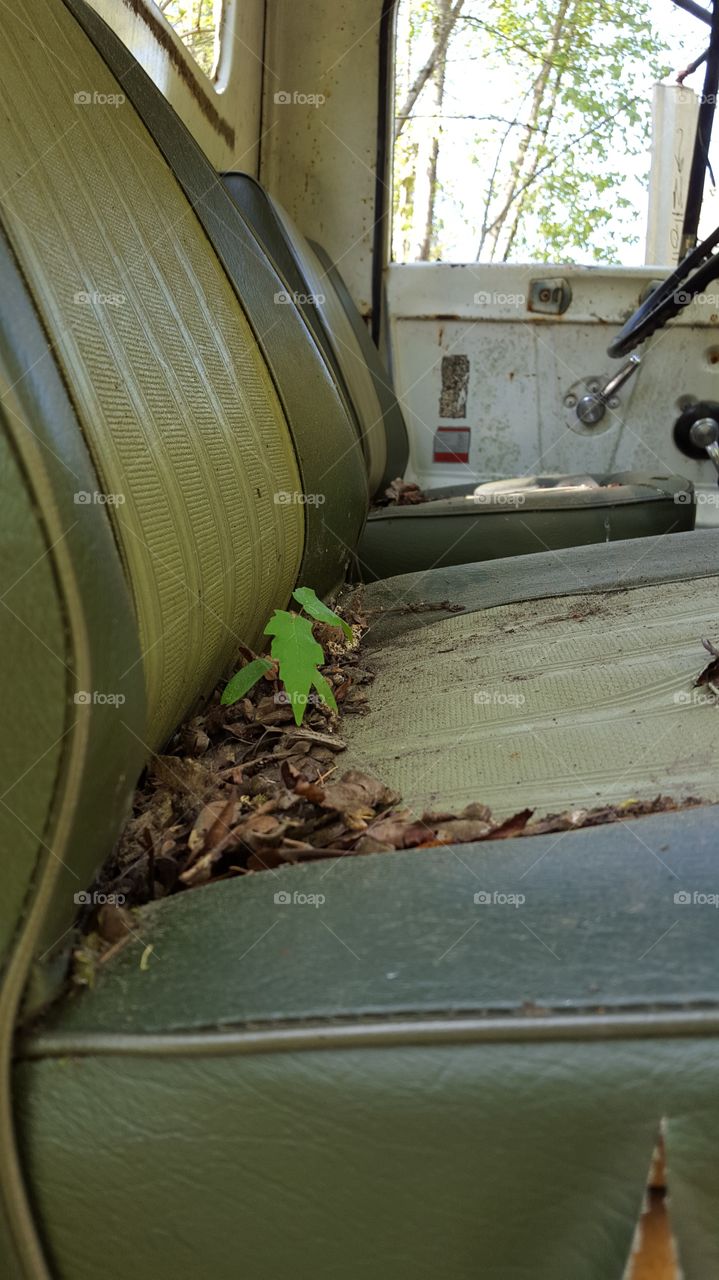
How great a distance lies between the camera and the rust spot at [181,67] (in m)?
1.77

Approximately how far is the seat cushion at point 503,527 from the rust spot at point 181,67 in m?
0.91

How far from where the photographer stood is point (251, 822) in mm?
739

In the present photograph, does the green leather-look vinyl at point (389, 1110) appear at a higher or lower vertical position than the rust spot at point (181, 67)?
lower

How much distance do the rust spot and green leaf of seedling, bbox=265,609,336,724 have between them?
1160mm

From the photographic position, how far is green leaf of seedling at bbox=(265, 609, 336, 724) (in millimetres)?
1046

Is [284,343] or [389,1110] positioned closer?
[389,1110]

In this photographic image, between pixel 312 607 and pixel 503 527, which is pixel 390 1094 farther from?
pixel 503 527

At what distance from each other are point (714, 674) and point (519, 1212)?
0.60 metres

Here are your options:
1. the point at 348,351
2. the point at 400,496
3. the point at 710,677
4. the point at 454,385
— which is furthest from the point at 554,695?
the point at 454,385

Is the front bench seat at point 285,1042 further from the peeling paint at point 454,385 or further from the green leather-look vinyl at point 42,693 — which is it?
the peeling paint at point 454,385

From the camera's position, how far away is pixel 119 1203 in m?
0.50

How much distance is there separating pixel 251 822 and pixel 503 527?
136cm

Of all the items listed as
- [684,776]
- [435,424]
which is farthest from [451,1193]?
[435,424]

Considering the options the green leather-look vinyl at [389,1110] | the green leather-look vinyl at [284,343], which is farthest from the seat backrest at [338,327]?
the green leather-look vinyl at [389,1110]
